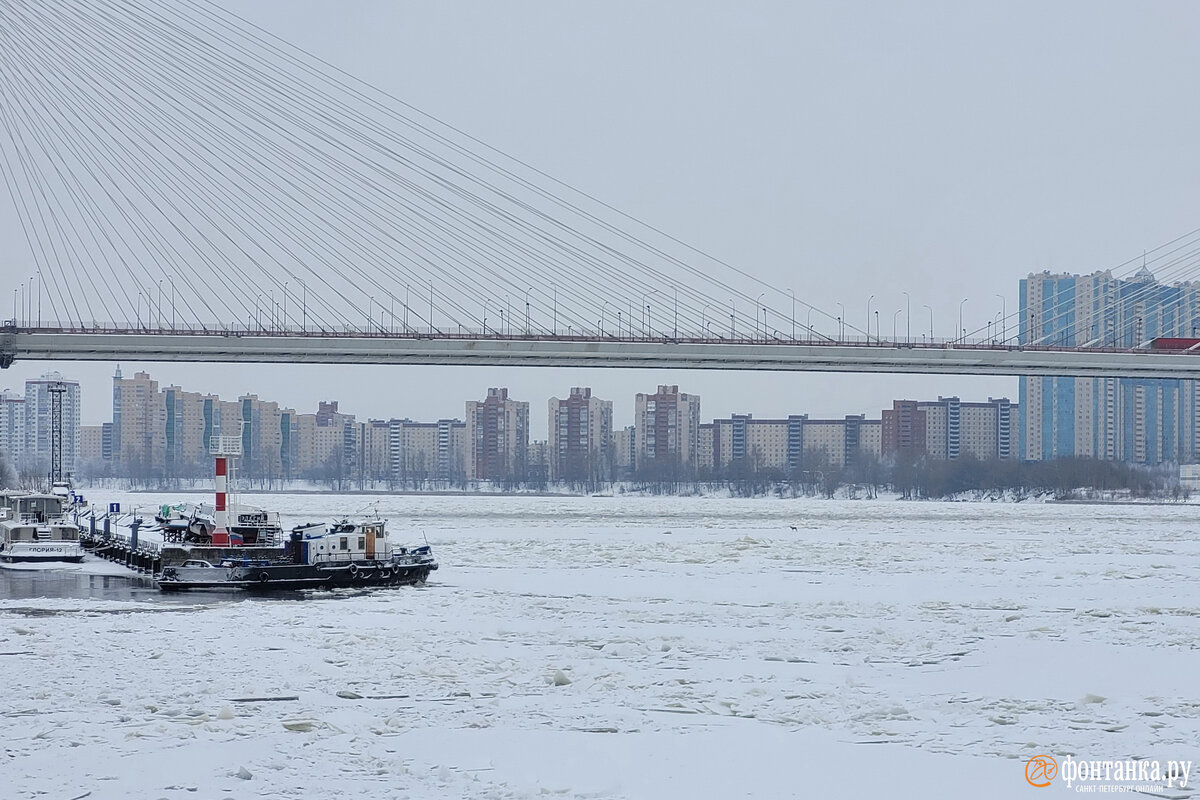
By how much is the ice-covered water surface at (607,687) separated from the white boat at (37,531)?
1144cm

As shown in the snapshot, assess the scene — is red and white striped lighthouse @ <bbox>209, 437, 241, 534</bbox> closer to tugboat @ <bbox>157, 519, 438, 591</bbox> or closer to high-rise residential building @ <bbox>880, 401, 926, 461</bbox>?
tugboat @ <bbox>157, 519, 438, 591</bbox>

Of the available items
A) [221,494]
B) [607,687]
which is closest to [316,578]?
[221,494]

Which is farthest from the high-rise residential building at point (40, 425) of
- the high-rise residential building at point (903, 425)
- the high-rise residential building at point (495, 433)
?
the high-rise residential building at point (903, 425)

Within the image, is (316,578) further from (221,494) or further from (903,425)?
(903,425)

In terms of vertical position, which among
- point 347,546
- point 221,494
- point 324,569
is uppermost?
point 221,494

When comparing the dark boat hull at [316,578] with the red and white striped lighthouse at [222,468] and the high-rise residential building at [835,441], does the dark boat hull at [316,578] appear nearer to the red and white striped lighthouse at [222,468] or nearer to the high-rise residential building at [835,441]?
the red and white striped lighthouse at [222,468]

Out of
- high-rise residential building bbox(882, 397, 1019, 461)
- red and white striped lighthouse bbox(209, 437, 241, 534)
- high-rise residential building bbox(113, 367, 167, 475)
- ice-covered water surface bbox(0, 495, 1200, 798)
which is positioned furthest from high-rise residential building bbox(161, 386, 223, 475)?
ice-covered water surface bbox(0, 495, 1200, 798)

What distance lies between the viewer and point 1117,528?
48438 mm

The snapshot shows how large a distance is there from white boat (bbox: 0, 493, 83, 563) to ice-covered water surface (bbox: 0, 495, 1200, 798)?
37.5ft

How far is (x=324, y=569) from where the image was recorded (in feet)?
83.3

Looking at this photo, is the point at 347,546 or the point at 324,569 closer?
the point at 324,569

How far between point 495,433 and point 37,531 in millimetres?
114597

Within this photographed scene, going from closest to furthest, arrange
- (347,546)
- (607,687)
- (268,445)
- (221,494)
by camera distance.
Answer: (607,687)
(347,546)
(221,494)
(268,445)

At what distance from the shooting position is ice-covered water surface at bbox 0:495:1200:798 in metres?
9.88
